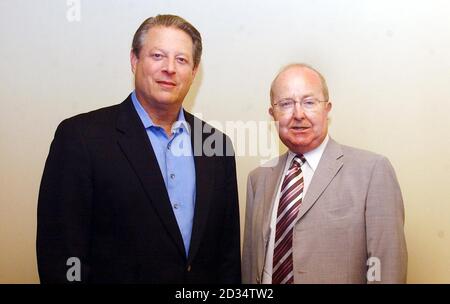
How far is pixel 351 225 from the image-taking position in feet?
5.13

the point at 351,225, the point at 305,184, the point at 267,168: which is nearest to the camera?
the point at 351,225

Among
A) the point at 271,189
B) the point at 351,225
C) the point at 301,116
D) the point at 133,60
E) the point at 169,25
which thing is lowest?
the point at 351,225

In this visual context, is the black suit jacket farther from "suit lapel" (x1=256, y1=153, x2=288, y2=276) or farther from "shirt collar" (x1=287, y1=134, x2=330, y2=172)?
"shirt collar" (x1=287, y1=134, x2=330, y2=172)

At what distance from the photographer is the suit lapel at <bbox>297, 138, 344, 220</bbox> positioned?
1603 mm

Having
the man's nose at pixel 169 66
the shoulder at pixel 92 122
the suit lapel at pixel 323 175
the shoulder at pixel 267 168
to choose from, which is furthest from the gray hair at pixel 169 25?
the suit lapel at pixel 323 175

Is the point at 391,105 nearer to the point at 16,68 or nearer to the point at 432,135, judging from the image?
the point at 432,135

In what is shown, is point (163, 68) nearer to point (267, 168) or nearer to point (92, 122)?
point (92, 122)

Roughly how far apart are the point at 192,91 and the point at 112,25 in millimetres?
389

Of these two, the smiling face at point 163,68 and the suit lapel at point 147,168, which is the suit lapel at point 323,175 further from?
the smiling face at point 163,68

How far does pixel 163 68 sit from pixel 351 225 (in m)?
0.81

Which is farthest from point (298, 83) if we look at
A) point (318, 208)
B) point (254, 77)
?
point (318, 208)

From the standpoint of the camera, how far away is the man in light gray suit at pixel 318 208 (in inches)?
60.8

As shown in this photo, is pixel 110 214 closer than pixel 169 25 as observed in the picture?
Yes

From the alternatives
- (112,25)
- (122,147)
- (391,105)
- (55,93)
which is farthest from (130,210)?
(391,105)
